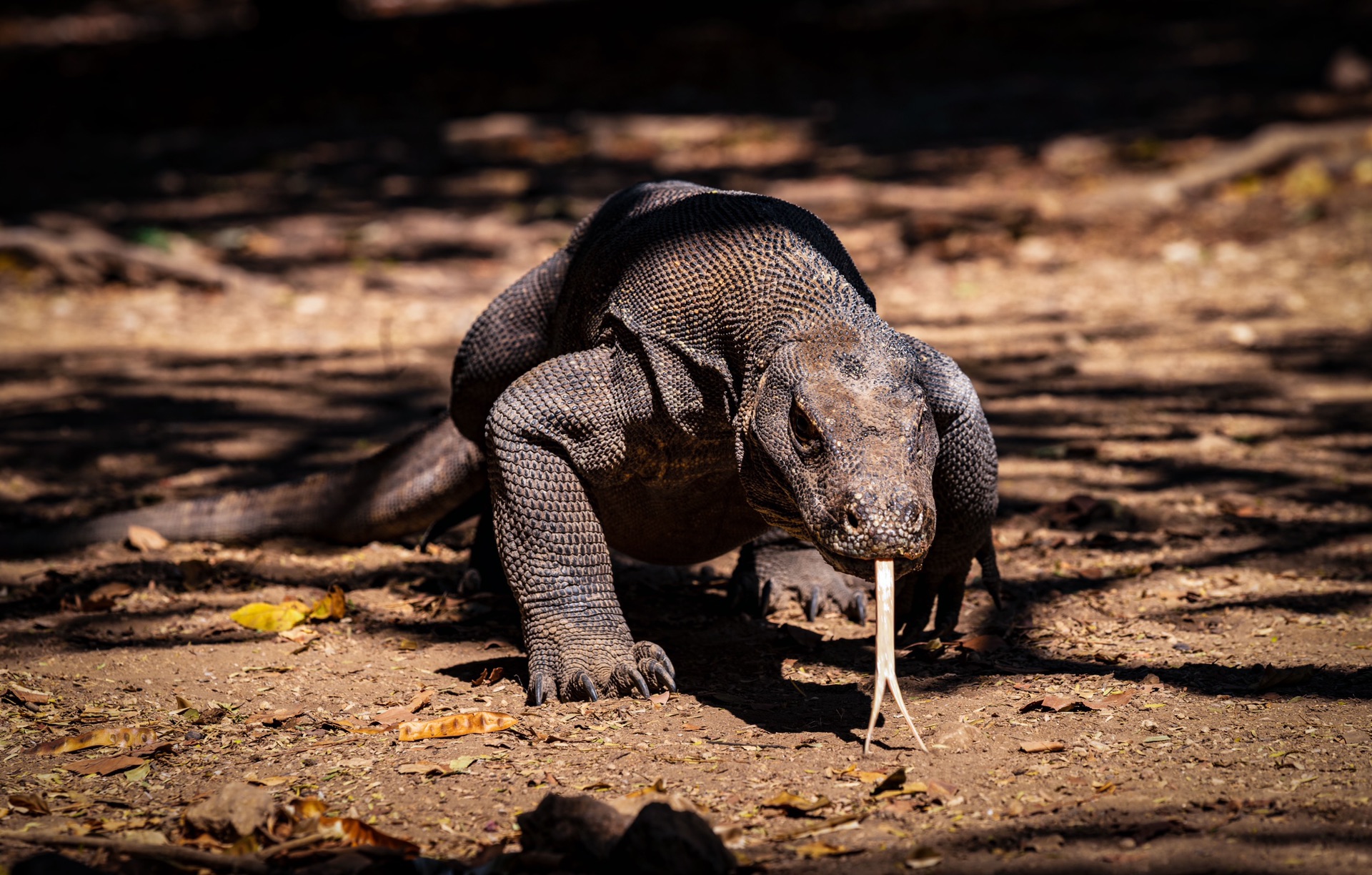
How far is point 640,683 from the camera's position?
3006mm

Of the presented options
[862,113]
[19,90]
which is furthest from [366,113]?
[862,113]

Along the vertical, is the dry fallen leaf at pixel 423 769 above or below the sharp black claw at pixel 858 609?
above

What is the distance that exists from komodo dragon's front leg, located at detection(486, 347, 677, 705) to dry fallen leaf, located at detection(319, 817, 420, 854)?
2.57ft

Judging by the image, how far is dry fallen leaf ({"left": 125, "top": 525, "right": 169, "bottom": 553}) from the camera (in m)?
4.43

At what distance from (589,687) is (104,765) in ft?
3.45

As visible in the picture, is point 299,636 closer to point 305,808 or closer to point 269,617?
point 269,617

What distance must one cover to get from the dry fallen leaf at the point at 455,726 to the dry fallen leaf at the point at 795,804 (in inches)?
29.7

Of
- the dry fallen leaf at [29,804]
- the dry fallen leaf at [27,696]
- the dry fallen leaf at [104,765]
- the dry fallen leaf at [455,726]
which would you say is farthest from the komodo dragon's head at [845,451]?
the dry fallen leaf at [27,696]

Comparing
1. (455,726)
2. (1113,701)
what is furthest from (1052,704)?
(455,726)

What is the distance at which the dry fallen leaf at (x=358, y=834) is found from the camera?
2248mm

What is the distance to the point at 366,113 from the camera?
13.9 metres

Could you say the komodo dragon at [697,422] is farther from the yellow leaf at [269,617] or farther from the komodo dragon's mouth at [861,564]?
the yellow leaf at [269,617]

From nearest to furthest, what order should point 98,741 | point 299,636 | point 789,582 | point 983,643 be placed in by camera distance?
point 98,741, point 983,643, point 299,636, point 789,582

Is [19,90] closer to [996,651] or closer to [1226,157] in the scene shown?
[1226,157]
